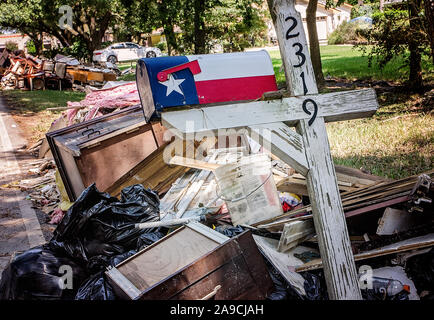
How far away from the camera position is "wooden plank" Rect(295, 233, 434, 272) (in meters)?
2.96

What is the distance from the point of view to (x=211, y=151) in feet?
19.7

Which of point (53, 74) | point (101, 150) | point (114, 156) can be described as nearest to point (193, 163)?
point (114, 156)

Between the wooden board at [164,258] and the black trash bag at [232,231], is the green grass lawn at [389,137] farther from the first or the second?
the wooden board at [164,258]

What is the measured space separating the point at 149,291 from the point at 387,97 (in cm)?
970

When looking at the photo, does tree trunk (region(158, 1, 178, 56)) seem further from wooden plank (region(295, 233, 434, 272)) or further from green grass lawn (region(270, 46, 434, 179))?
wooden plank (region(295, 233, 434, 272))

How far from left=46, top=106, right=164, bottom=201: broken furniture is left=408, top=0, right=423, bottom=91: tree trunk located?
22.8 feet

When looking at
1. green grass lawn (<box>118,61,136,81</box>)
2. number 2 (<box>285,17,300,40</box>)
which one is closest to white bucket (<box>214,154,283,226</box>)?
number 2 (<box>285,17,300,40</box>)

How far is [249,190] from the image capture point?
13.9 ft

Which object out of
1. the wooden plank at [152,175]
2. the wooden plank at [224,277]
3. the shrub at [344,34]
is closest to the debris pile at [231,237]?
the wooden plank at [224,277]

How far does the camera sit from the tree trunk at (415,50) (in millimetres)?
9555

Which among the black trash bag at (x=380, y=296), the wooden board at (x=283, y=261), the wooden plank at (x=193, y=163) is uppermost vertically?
the wooden plank at (x=193, y=163)

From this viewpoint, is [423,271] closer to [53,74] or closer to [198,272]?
[198,272]

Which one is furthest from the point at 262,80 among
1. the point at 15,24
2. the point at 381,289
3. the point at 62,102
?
the point at 15,24

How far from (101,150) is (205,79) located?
3.35m
